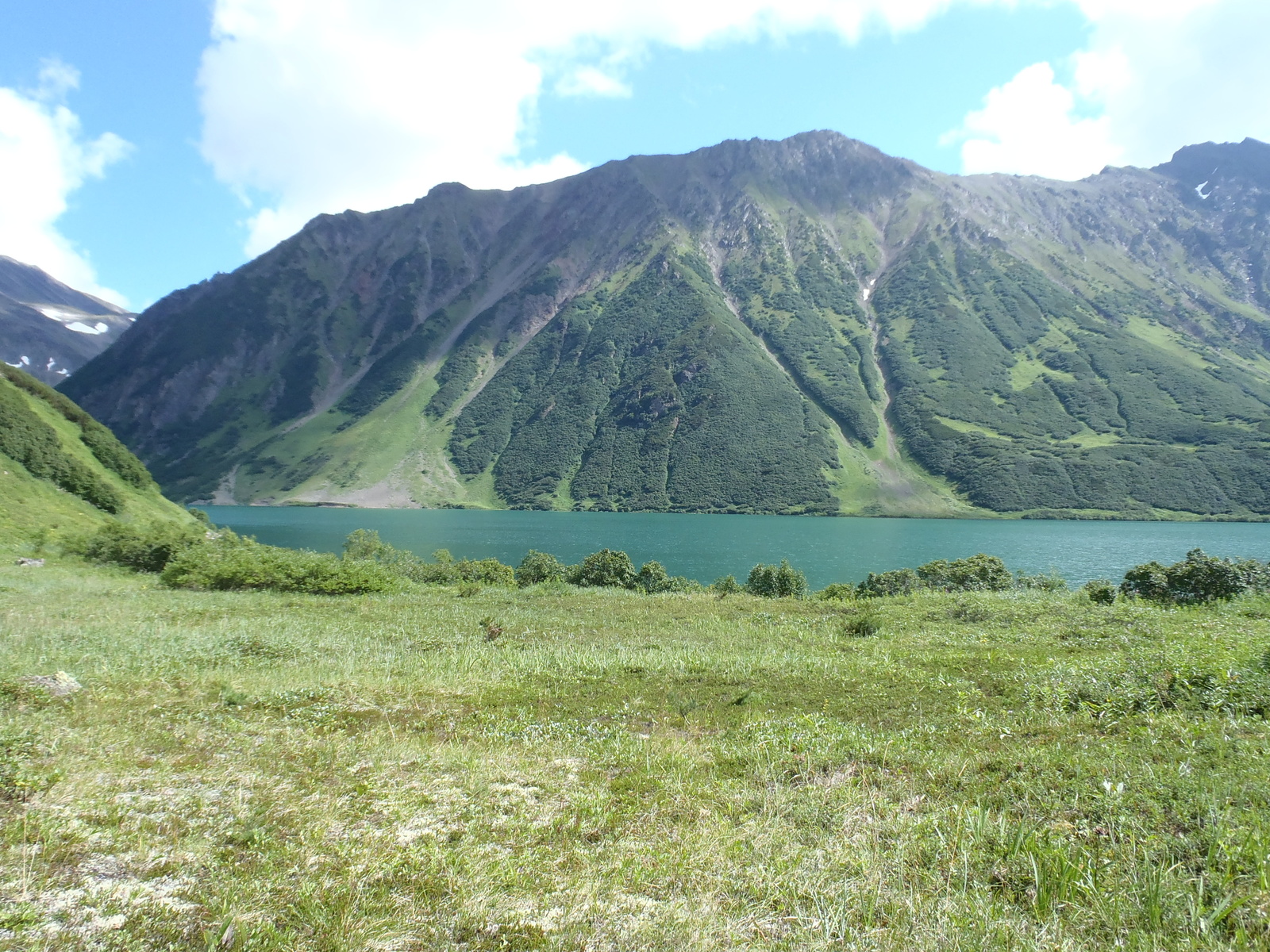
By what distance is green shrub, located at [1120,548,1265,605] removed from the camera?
29.4 metres

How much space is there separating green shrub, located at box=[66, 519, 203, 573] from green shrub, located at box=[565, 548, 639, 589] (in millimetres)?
28560

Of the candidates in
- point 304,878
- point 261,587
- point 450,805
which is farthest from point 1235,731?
point 261,587

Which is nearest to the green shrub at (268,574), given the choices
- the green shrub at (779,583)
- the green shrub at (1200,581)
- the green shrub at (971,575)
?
the green shrub at (779,583)

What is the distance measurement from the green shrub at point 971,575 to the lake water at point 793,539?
18979mm

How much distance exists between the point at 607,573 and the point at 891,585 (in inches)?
867

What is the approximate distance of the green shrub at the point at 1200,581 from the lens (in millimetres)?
29375

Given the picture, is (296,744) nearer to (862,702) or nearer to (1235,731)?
(862,702)

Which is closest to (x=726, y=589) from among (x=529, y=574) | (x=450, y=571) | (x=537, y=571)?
(x=537, y=571)

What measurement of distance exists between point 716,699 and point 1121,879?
9562 millimetres

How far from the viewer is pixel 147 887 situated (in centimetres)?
600

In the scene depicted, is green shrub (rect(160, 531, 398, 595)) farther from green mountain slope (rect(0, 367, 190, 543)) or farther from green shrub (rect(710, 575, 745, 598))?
green shrub (rect(710, 575, 745, 598))

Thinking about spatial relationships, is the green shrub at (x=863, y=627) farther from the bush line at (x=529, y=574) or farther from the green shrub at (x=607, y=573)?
the green shrub at (x=607, y=573)

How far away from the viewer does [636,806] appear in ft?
27.5

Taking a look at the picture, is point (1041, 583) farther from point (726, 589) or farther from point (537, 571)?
point (537, 571)
